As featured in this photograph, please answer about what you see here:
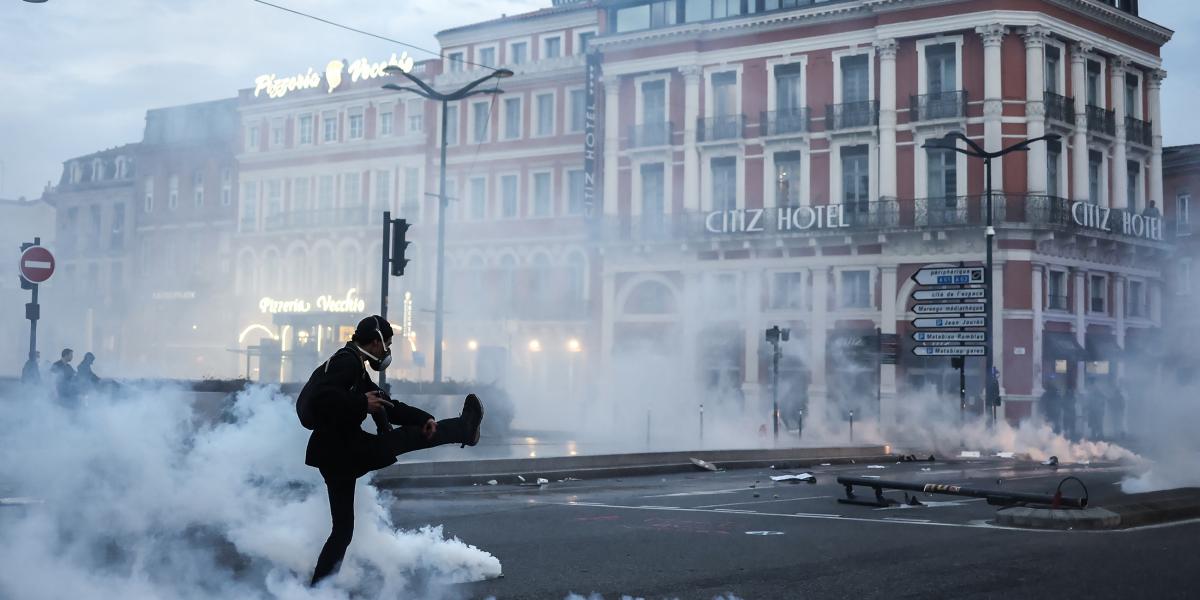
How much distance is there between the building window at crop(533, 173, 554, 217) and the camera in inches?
2210

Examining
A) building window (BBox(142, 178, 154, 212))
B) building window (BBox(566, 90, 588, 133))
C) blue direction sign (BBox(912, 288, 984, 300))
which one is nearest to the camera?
blue direction sign (BBox(912, 288, 984, 300))

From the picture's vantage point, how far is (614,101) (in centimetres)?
5181

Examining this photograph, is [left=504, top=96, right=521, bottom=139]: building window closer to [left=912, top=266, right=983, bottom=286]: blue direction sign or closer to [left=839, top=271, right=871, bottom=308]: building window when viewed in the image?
[left=839, top=271, right=871, bottom=308]: building window

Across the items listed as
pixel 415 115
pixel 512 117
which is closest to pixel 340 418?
pixel 512 117

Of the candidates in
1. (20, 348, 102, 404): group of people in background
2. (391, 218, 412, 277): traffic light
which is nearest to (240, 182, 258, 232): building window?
(391, 218, 412, 277): traffic light

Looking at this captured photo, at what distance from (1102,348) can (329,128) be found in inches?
1510

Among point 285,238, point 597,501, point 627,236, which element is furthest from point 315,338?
point 597,501

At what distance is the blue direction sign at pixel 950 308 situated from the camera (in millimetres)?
34375

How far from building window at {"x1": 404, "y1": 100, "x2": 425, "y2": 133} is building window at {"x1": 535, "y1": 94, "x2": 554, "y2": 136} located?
22.1 ft

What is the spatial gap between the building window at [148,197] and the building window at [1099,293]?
50.4 meters

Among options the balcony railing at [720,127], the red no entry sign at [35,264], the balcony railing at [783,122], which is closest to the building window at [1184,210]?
the balcony railing at [783,122]

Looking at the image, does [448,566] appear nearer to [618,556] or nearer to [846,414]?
[618,556]

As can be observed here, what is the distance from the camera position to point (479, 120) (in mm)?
58281

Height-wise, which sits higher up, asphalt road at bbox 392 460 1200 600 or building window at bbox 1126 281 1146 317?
building window at bbox 1126 281 1146 317
